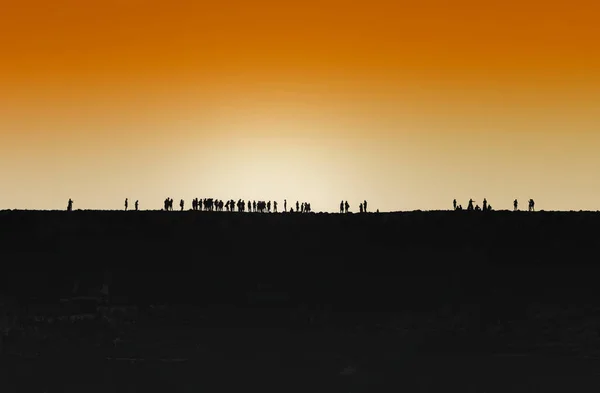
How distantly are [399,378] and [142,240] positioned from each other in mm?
13931

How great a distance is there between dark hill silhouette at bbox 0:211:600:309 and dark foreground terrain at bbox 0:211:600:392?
0.07 metres

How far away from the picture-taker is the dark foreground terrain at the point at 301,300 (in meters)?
76.6

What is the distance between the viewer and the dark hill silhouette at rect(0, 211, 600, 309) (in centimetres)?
7725

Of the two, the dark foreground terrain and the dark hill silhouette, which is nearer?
the dark foreground terrain

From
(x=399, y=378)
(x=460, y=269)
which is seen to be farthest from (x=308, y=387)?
(x=460, y=269)

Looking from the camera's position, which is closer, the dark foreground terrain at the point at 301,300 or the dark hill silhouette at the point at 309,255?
the dark foreground terrain at the point at 301,300

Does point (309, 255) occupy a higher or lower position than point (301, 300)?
higher

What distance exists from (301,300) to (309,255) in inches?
86.1

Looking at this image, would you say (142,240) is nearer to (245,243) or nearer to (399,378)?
(245,243)

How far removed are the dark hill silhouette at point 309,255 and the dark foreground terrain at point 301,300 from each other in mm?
67

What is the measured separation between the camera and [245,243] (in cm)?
8038

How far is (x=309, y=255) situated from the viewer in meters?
79.9

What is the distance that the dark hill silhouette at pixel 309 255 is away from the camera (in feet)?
253

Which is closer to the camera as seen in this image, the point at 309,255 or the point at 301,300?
the point at 301,300
